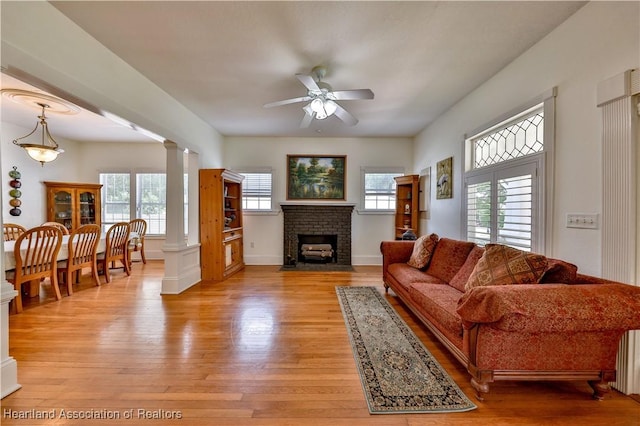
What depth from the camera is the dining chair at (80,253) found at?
3.57 meters

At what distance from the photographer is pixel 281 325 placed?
2.66 meters

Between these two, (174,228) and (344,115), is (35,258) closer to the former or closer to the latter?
(174,228)

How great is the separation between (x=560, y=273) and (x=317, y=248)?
416cm

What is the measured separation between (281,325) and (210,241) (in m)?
2.39

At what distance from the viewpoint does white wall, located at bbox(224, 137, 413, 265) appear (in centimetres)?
553

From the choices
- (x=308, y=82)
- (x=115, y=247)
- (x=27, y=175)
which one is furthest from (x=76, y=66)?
(x=27, y=175)

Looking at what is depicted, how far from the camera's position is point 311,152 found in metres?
5.54

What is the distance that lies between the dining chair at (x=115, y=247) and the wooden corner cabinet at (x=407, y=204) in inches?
203

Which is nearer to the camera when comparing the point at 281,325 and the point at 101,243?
the point at 281,325

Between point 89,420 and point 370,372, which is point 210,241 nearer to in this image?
point 89,420

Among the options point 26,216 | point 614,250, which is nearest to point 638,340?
point 614,250

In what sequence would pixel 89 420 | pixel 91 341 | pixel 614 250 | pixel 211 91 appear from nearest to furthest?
pixel 89 420
pixel 614 250
pixel 91 341
pixel 211 91

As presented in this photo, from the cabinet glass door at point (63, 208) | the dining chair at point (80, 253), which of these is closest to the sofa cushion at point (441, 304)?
the dining chair at point (80, 253)

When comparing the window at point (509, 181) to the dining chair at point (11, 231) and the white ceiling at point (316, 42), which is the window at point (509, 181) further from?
the dining chair at point (11, 231)
